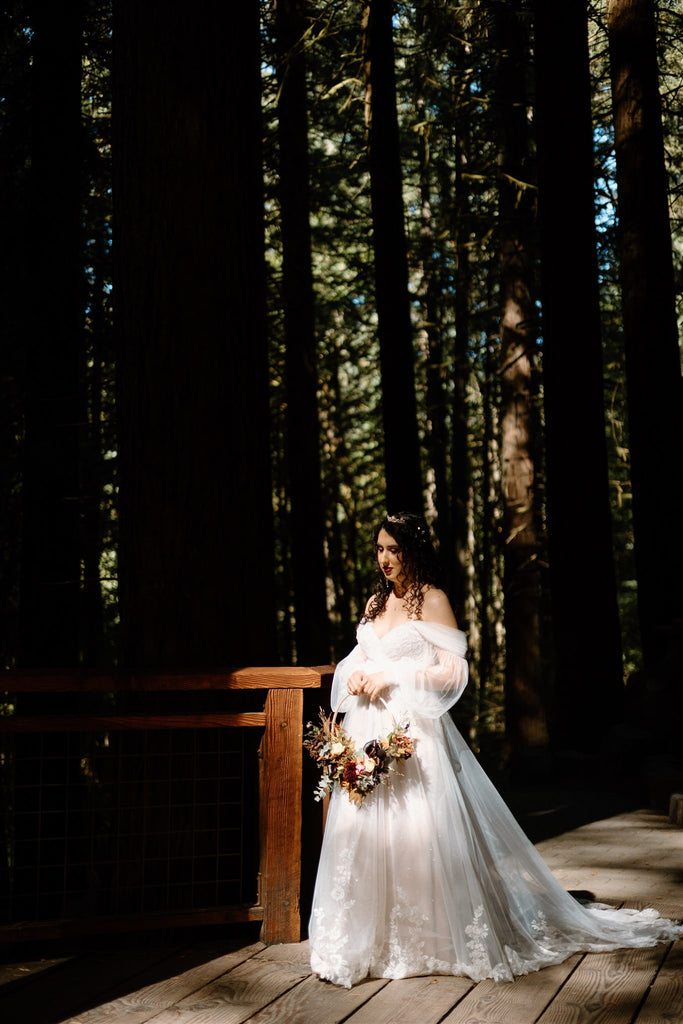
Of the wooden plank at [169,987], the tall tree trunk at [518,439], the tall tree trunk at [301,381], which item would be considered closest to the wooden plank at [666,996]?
the wooden plank at [169,987]

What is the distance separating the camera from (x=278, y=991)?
4059mm

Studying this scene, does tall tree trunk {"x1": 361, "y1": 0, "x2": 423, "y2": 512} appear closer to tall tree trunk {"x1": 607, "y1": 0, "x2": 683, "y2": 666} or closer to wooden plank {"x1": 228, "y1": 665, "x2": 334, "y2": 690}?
tall tree trunk {"x1": 607, "y1": 0, "x2": 683, "y2": 666}

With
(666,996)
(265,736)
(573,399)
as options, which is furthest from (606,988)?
(573,399)

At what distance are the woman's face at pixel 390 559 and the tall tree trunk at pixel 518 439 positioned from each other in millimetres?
8214

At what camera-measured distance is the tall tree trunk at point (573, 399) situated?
33.1ft

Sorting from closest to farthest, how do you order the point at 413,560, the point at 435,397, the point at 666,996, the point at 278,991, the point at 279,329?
the point at 666,996 → the point at 278,991 → the point at 413,560 → the point at 279,329 → the point at 435,397

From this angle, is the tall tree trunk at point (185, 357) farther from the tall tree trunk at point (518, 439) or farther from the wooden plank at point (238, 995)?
the tall tree trunk at point (518, 439)

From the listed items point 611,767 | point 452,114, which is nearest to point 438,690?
point 611,767

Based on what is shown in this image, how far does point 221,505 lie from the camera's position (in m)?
5.02

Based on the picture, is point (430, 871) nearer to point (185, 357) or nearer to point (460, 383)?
point (185, 357)

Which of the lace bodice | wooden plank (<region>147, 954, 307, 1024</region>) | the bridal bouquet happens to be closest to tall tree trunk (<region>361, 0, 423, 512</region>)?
the lace bodice

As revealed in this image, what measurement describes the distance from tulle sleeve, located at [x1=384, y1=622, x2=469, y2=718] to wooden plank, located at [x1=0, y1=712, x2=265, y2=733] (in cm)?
74

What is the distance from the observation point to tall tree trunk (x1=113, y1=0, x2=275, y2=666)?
16.2 ft

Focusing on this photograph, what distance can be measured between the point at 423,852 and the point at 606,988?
0.92 m
